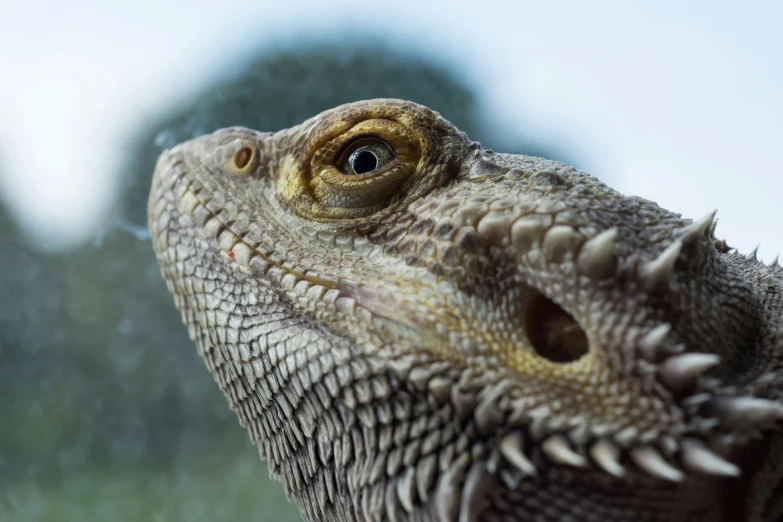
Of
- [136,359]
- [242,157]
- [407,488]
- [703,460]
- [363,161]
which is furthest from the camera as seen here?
[136,359]

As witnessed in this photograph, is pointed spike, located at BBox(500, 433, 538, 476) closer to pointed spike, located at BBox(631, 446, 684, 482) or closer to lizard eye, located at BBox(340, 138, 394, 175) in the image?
pointed spike, located at BBox(631, 446, 684, 482)

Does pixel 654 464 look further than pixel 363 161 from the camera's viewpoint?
No

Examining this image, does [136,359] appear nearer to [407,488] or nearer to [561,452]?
[407,488]

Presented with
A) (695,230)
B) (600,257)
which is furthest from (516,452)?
(695,230)

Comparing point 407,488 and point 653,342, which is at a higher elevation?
point 653,342

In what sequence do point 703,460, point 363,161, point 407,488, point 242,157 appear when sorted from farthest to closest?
point 242,157 < point 363,161 < point 407,488 < point 703,460

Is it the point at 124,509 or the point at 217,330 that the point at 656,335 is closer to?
the point at 217,330
